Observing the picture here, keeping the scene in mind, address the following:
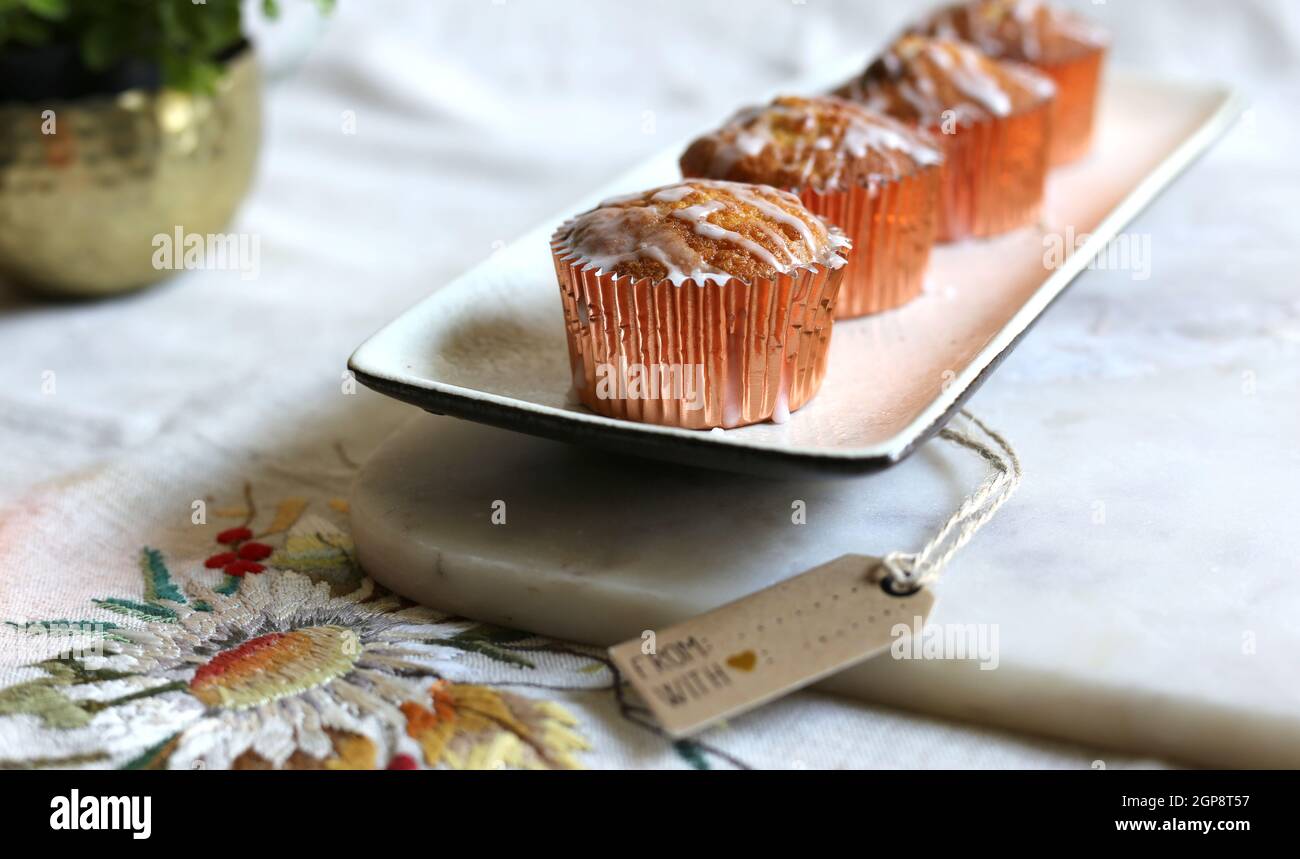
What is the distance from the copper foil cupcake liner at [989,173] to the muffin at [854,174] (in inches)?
7.5

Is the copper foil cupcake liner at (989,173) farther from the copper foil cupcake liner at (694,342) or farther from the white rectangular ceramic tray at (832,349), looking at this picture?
the copper foil cupcake liner at (694,342)

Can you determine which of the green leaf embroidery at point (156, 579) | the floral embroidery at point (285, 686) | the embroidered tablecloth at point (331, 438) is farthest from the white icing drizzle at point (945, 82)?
the green leaf embroidery at point (156, 579)

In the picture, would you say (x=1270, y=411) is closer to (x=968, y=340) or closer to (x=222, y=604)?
(x=968, y=340)

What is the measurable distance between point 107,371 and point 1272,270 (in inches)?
74.5

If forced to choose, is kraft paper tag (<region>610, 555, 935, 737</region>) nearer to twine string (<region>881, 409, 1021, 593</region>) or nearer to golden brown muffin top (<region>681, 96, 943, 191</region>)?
twine string (<region>881, 409, 1021, 593</region>)

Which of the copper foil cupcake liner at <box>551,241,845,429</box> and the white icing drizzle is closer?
the copper foil cupcake liner at <box>551,241,845,429</box>

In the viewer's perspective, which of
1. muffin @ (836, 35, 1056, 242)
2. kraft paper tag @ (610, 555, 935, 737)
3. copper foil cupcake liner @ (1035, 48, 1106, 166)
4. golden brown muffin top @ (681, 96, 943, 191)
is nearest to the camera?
kraft paper tag @ (610, 555, 935, 737)

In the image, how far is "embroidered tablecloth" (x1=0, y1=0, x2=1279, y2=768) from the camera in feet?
4.44

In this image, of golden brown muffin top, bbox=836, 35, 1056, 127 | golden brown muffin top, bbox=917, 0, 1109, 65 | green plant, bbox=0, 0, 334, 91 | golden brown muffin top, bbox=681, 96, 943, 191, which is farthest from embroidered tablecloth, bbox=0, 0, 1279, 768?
golden brown muffin top, bbox=836, 35, 1056, 127

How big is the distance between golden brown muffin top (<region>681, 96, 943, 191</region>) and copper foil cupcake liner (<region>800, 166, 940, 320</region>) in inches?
0.7

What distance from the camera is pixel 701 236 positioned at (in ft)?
5.31

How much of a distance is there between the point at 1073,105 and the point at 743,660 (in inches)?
63.5

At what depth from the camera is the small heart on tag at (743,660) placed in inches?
51.3
